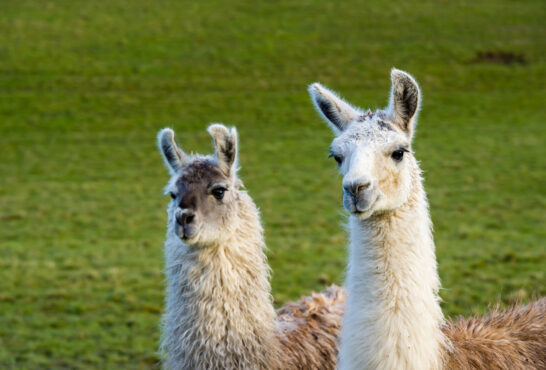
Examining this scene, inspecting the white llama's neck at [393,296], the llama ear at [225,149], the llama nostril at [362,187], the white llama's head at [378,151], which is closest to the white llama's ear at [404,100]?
the white llama's head at [378,151]

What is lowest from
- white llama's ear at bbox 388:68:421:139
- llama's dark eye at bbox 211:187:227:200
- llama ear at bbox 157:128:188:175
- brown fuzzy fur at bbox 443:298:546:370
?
brown fuzzy fur at bbox 443:298:546:370

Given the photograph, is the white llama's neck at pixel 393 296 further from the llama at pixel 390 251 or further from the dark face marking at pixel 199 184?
the dark face marking at pixel 199 184

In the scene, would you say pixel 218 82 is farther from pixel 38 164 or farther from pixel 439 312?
pixel 439 312

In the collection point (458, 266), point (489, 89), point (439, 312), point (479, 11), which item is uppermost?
point (479, 11)

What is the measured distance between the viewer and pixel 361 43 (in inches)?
1387

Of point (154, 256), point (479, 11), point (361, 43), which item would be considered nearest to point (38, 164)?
point (154, 256)

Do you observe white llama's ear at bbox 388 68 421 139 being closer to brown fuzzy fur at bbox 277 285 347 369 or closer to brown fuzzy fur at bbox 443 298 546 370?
brown fuzzy fur at bbox 443 298 546 370

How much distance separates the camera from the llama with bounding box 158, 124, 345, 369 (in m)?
4.82

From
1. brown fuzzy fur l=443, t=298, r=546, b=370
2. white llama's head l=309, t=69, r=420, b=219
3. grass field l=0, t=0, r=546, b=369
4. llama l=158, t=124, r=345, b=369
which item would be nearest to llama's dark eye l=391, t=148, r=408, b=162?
white llama's head l=309, t=69, r=420, b=219

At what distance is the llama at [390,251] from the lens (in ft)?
12.3

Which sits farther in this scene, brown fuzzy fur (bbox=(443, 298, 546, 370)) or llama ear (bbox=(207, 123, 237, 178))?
llama ear (bbox=(207, 123, 237, 178))

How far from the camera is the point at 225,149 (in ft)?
17.0

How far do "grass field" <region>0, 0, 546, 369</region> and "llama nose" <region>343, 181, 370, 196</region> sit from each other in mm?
5543

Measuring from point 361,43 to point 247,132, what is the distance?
11790 millimetres
